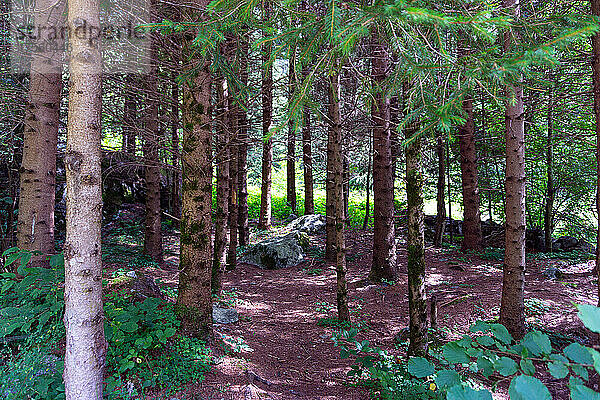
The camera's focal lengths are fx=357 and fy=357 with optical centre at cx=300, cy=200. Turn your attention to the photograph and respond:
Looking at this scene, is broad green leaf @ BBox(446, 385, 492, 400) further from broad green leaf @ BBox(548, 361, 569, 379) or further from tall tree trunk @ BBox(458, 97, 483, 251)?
tall tree trunk @ BBox(458, 97, 483, 251)

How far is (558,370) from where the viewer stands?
4.51ft

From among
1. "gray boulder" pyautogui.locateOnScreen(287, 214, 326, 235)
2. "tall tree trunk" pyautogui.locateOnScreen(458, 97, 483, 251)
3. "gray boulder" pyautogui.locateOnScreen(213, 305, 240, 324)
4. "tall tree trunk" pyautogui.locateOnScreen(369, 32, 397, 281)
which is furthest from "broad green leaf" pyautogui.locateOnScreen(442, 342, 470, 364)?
"gray boulder" pyautogui.locateOnScreen(287, 214, 326, 235)

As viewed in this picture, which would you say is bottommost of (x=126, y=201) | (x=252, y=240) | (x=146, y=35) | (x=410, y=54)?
(x=252, y=240)

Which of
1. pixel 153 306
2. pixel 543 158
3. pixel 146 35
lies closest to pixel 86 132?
pixel 153 306

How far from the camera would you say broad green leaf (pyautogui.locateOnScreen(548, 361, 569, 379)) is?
53.7 inches

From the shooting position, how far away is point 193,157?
4.26m

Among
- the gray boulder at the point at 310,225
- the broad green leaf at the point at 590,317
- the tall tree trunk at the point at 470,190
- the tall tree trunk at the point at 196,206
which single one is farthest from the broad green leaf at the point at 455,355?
the gray boulder at the point at 310,225

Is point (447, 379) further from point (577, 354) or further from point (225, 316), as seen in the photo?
point (225, 316)

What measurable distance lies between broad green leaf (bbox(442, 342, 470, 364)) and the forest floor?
7.74 ft

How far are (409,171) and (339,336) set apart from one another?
117 inches

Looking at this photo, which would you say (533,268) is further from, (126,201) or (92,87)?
(126,201)

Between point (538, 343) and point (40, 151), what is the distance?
17.9ft

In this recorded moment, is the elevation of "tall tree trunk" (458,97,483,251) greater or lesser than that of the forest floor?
greater

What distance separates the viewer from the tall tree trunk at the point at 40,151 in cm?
450
